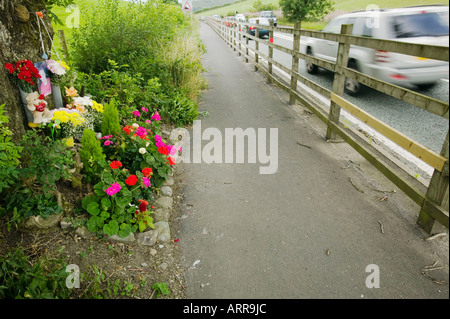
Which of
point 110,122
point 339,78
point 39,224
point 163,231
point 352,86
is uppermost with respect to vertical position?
point 339,78

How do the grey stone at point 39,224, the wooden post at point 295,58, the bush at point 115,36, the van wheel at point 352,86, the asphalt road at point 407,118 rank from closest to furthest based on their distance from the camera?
the grey stone at point 39,224, the van wheel at point 352,86, the asphalt road at point 407,118, the wooden post at point 295,58, the bush at point 115,36

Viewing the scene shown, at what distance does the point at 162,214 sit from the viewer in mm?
3127

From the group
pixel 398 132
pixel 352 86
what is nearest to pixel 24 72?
pixel 398 132

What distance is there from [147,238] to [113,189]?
0.52 meters

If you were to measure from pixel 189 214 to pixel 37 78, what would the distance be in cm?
199

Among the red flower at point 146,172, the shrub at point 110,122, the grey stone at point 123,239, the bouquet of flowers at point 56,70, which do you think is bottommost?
the grey stone at point 123,239

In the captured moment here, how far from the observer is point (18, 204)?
268 cm

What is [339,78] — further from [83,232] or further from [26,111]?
[26,111]

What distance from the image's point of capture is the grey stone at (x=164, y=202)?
3.27 m

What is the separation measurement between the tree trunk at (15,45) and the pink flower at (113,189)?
38.6 inches

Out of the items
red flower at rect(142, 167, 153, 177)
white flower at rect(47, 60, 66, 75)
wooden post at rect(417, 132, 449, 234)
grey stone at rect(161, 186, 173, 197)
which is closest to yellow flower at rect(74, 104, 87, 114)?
white flower at rect(47, 60, 66, 75)

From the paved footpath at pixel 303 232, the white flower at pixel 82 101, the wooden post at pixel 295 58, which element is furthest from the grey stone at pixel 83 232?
the wooden post at pixel 295 58

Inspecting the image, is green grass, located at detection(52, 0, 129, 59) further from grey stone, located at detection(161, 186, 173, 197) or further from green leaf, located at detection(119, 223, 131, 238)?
green leaf, located at detection(119, 223, 131, 238)

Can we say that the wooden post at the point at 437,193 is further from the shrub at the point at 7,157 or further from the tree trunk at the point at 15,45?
the tree trunk at the point at 15,45
